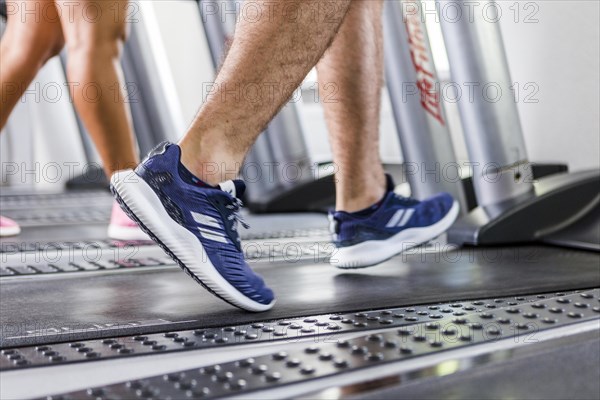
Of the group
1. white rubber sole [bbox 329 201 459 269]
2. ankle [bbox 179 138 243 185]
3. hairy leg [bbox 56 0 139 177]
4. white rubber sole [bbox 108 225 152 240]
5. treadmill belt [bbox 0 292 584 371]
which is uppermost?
hairy leg [bbox 56 0 139 177]

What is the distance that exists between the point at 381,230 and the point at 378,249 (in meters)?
0.04

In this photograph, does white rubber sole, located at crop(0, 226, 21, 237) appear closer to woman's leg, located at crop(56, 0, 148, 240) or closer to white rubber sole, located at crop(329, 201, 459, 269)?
woman's leg, located at crop(56, 0, 148, 240)

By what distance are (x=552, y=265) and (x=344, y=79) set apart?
602mm

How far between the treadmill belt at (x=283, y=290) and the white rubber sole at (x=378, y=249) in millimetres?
28

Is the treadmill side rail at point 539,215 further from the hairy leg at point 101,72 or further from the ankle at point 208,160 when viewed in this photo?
the ankle at point 208,160

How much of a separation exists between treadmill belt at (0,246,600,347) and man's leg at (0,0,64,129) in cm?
69

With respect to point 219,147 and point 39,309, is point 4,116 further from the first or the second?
point 219,147

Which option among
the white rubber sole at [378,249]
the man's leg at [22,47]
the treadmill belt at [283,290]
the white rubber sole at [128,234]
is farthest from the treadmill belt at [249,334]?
the man's leg at [22,47]

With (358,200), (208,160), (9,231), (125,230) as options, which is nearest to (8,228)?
(9,231)

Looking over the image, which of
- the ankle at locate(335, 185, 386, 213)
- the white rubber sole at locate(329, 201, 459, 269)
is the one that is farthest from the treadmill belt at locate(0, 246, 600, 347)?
the ankle at locate(335, 185, 386, 213)

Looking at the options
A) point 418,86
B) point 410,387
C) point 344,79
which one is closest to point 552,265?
point 344,79

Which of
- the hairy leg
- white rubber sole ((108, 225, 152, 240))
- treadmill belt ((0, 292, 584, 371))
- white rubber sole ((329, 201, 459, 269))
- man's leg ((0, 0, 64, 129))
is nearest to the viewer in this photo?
treadmill belt ((0, 292, 584, 371))

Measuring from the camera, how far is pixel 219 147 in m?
1.12

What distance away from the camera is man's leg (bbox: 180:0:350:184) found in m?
1.12
